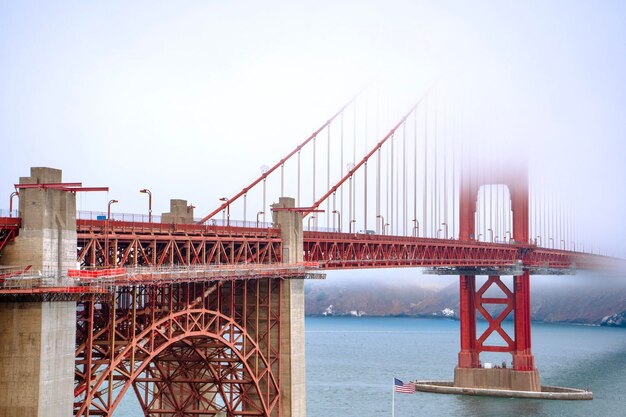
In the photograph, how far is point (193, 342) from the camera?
54.4 m

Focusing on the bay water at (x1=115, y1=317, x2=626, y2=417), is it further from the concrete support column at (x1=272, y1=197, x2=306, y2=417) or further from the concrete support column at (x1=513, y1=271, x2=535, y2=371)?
the concrete support column at (x1=272, y1=197, x2=306, y2=417)

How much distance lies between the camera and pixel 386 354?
166 m

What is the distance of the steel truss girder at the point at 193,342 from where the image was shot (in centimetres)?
4531

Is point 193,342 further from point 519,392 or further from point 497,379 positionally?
point 497,379

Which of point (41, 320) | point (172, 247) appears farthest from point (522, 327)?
point (41, 320)

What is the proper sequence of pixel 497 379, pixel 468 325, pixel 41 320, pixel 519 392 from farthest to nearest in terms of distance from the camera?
pixel 468 325, pixel 497 379, pixel 519 392, pixel 41 320

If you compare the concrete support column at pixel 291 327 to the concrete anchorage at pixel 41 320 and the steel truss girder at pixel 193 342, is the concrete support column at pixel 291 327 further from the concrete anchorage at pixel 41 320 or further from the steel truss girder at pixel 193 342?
the concrete anchorage at pixel 41 320

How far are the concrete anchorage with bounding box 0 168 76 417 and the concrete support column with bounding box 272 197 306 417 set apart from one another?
21.9 metres

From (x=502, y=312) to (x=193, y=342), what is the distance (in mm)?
53193

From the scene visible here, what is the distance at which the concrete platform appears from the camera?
95.8 m

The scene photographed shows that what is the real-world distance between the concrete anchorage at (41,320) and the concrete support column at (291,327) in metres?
21.9

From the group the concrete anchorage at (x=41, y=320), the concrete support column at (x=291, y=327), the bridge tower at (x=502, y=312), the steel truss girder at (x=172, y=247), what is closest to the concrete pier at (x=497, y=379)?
the bridge tower at (x=502, y=312)

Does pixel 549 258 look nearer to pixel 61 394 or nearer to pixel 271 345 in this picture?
pixel 271 345

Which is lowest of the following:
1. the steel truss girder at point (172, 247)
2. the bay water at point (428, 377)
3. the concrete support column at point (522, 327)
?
the bay water at point (428, 377)
